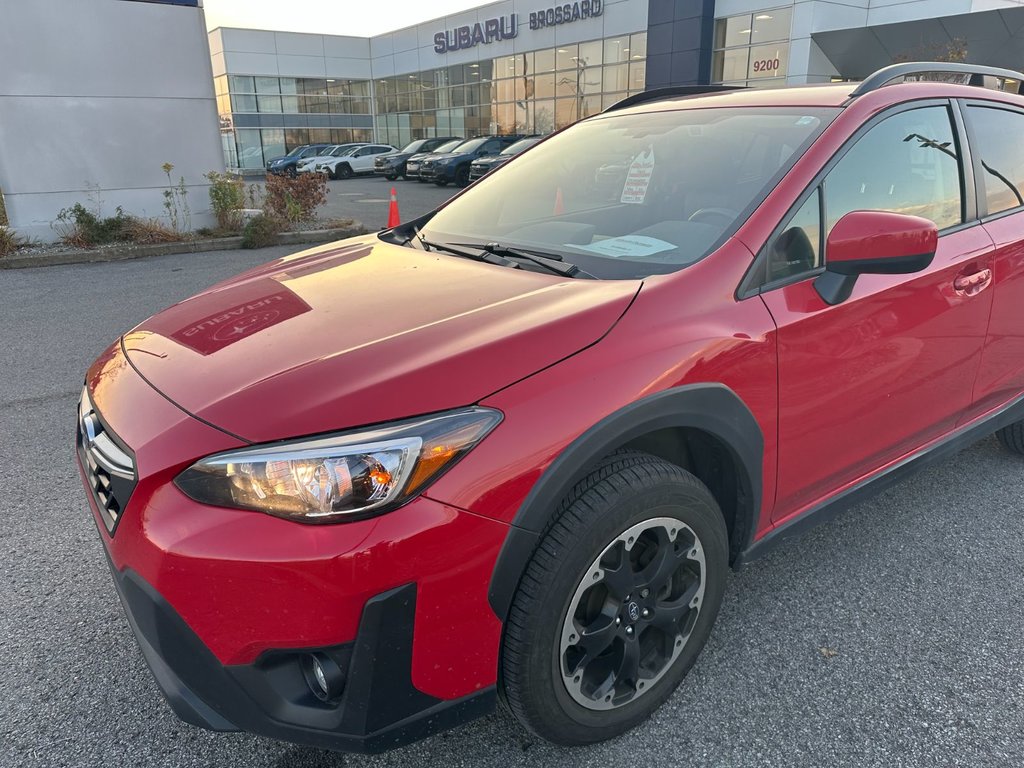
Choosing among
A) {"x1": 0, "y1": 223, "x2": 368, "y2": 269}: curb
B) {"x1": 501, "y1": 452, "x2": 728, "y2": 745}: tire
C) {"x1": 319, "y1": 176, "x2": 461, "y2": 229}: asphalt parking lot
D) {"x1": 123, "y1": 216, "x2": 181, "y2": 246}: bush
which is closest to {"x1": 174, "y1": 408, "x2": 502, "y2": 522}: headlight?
{"x1": 501, "y1": 452, "x2": 728, "y2": 745}: tire

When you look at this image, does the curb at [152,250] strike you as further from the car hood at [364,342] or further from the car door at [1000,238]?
the car door at [1000,238]

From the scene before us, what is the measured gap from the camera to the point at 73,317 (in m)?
6.86

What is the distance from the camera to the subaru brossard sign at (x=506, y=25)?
30.1m

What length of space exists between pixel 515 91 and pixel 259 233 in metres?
26.2

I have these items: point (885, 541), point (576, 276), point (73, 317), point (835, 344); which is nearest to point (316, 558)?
point (576, 276)

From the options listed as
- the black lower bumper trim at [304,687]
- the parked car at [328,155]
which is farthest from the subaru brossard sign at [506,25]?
the black lower bumper trim at [304,687]

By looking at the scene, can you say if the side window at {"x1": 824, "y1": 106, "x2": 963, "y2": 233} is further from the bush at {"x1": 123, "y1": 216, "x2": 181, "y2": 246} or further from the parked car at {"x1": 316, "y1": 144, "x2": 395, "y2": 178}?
the parked car at {"x1": 316, "y1": 144, "x2": 395, "y2": 178}

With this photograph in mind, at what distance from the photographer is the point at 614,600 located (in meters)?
1.86

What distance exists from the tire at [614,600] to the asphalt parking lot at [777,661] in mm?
186

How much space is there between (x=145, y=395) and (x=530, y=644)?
1167mm

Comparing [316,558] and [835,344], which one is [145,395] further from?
[835,344]

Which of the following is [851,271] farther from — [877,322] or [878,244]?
[877,322]

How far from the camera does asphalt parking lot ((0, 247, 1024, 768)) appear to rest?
1981mm

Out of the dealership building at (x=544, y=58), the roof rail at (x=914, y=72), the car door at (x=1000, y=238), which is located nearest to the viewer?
the roof rail at (x=914, y=72)
